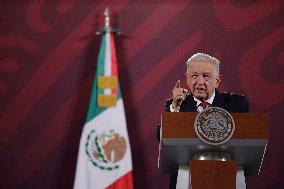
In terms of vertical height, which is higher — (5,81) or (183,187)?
(5,81)

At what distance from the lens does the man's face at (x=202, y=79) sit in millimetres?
2254

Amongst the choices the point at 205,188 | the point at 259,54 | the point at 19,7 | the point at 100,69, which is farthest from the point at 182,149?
the point at 19,7

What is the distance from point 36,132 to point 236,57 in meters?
2.08

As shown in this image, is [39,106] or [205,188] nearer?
[205,188]

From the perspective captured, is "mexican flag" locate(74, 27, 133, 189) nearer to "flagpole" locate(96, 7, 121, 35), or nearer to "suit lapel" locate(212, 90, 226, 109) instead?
"flagpole" locate(96, 7, 121, 35)

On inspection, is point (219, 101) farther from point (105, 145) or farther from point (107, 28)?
point (107, 28)

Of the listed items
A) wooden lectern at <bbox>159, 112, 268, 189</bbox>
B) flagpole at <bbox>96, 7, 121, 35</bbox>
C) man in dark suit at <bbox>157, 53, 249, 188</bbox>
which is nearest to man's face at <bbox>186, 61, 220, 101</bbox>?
man in dark suit at <bbox>157, 53, 249, 188</bbox>

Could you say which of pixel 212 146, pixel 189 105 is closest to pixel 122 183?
pixel 189 105

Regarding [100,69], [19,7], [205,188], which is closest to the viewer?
[205,188]

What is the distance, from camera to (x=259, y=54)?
4.54m

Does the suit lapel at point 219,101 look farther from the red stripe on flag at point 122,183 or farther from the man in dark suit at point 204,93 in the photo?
the red stripe on flag at point 122,183

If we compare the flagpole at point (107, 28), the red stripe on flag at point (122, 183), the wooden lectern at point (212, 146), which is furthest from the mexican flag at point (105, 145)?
the wooden lectern at point (212, 146)

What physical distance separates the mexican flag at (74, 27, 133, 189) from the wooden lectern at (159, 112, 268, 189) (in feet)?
8.14

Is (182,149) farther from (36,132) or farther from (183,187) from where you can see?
(36,132)
